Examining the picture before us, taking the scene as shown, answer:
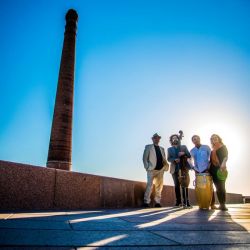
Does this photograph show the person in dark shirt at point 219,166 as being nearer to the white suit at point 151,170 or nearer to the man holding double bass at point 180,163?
the man holding double bass at point 180,163

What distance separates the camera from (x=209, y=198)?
607cm

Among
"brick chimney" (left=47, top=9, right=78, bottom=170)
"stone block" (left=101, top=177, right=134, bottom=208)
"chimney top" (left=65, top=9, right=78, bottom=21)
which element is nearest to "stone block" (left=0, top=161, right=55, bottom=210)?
"stone block" (left=101, top=177, right=134, bottom=208)

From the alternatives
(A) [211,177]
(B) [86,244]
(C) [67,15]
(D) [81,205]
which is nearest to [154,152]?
(A) [211,177]

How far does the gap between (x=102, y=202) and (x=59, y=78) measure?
10461 mm

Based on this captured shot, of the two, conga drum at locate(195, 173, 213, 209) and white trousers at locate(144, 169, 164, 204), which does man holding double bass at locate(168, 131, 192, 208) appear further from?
conga drum at locate(195, 173, 213, 209)

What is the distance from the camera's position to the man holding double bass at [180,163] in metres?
6.96

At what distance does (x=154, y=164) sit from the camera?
7547 mm

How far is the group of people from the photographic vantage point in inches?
237

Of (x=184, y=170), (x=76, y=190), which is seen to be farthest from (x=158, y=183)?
(x=76, y=190)

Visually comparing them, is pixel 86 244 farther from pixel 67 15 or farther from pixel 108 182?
pixel 67 15

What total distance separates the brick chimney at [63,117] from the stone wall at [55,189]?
7.21m

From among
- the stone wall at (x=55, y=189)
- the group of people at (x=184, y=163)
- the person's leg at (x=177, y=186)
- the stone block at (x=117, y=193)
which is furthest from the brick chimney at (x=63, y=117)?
the person's leg at (x=177, y=186)

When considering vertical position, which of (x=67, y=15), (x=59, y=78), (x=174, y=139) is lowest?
(x=174, y=139)

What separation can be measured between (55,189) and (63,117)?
31.8 feet
